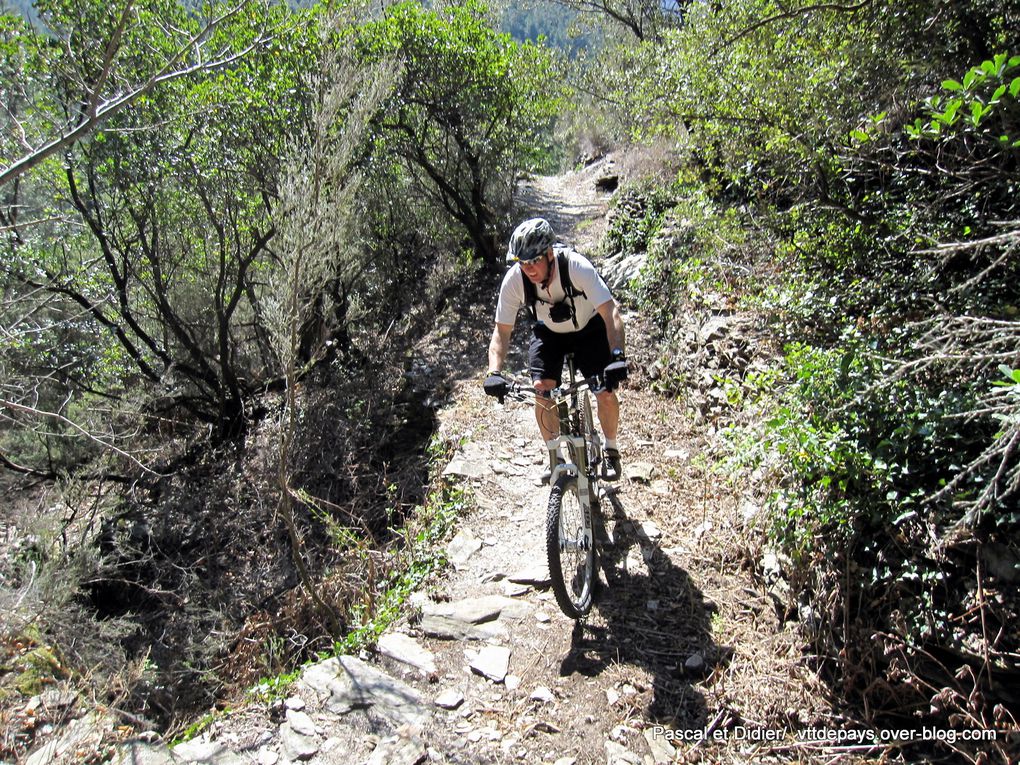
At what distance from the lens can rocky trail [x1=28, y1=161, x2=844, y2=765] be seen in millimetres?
3170

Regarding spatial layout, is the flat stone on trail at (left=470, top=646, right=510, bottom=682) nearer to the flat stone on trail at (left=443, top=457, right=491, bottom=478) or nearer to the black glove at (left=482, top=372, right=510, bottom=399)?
the black glove at (left=482, top=372, right=510, bottom=399)

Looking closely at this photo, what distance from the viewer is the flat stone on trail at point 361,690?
356cm

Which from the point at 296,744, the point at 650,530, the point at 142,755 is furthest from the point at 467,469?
the point at 142,755

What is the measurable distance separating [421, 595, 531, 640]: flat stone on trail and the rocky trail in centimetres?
1

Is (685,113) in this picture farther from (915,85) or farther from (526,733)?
(526,733)

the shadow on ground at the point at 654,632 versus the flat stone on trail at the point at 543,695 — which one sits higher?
the shadow on ground at the point at 654,632

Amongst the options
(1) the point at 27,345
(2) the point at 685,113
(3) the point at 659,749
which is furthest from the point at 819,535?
(1) the point at 27,345

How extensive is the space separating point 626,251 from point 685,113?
13.5 feet

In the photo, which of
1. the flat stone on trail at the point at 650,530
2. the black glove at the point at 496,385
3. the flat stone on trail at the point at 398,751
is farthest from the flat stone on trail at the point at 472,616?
the black glove at the point at 496,385

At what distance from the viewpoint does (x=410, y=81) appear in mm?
10203

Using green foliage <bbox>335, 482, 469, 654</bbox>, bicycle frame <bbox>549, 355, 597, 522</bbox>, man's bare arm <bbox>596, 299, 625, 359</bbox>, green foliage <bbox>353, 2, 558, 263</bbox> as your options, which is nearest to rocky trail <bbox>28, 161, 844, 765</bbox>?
green foliage <bbox>335, 482, 469, 654</bbox>

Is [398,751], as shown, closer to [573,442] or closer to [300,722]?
[300,722]

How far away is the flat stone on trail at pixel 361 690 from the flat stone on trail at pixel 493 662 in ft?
1.24

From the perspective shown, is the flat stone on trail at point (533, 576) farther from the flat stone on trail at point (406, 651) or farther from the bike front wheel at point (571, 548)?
the flat stone on trail at point (406, 651)
